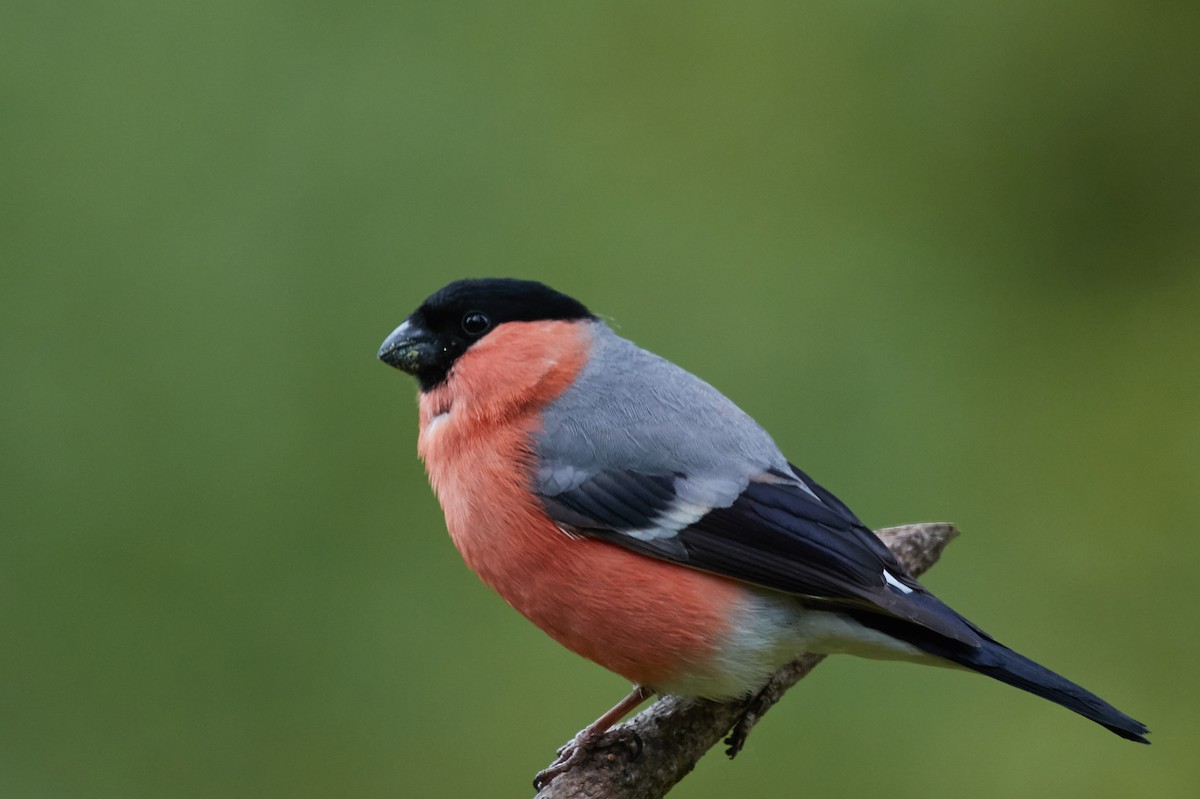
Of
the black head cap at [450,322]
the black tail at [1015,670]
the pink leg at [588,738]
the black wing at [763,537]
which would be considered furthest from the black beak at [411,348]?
the black tail at [1015,670]

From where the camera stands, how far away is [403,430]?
311 centimetres

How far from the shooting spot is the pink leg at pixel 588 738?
2.01 meters

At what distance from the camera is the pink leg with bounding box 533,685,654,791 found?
2.01m

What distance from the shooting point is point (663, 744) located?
1.99 m

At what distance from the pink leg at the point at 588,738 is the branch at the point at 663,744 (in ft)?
0.05

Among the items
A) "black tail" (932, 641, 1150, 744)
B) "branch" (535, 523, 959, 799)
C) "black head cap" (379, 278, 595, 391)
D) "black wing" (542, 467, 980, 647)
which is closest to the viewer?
"black tail" (932, 641, 1150, 744)

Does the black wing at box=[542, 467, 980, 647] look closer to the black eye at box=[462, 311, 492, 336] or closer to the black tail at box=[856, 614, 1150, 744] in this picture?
the black tail at box=[856, 614, 1150, 744]

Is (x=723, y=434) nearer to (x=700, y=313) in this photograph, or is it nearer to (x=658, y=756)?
(x=658, y=756)

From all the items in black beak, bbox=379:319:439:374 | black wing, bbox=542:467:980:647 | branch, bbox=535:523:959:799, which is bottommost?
branch, bbox=535:523:959:799

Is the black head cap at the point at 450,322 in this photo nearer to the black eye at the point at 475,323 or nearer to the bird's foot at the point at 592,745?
the black eye at the point at 475,323

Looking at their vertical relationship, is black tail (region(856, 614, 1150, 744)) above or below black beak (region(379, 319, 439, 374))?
below

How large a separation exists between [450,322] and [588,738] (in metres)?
0.66

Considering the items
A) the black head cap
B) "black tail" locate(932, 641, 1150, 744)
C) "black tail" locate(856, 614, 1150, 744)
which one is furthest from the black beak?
"black tail" locate(932, 641, 1150, 744)

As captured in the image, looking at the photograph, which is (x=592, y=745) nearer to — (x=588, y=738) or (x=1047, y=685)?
(x=588, y=738)
